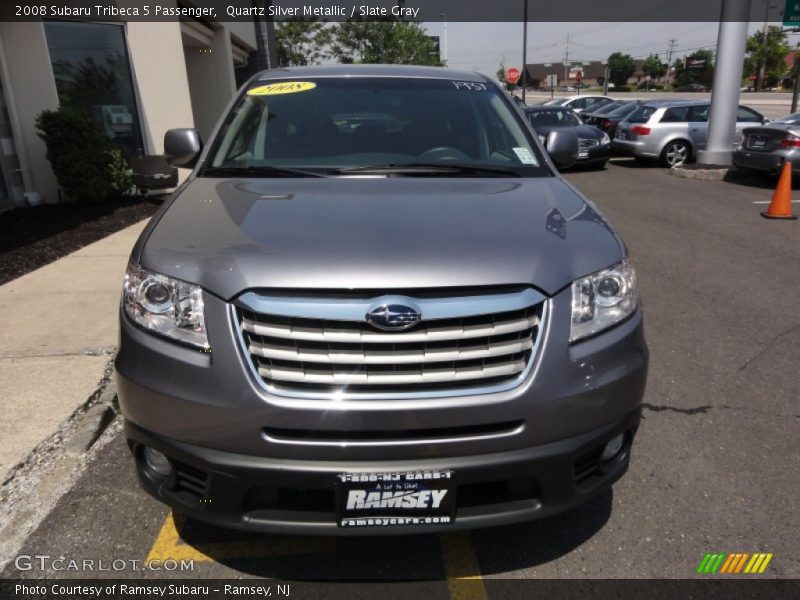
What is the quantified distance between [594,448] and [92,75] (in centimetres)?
1060

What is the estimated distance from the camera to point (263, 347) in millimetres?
2012

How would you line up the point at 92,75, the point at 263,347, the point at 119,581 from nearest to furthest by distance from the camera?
the point at 263,347, the point at 119,581, the point at 92,75

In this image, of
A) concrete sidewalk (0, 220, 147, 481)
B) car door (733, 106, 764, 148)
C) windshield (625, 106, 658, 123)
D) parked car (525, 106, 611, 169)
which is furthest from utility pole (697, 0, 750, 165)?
concrete sidewalk (0, 220, 147, 481)

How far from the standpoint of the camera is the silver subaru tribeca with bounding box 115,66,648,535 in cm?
197

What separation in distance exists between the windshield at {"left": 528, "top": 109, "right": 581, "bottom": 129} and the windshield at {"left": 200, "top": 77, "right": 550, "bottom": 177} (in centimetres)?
1405

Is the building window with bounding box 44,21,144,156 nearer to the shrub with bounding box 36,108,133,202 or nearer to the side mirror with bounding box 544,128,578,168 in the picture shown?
the shrub with bounding box 36,108,133,202

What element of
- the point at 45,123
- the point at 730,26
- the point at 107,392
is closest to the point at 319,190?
the point at 107,392

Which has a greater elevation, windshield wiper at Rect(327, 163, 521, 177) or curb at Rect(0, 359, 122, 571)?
windshield wiper at Rect(327, 163, 521, 177)

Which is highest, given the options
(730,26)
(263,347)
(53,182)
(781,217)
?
(730,26)

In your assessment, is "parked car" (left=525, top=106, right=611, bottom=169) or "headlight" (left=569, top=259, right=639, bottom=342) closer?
"headlight" (left=569, top=259, right=639, bottom=342)

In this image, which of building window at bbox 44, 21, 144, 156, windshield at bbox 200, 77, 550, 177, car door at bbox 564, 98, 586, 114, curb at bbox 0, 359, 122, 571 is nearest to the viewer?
curb at bbox 0, 359, 122, 571

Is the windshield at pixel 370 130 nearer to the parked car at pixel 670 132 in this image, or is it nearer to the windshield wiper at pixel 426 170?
the windshield wiper at pixel 426 170

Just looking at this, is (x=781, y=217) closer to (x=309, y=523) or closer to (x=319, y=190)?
(x=319, y=190)

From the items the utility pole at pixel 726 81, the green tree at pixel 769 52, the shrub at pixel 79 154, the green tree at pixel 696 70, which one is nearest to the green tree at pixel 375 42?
the utility pole at pixel 726 81
